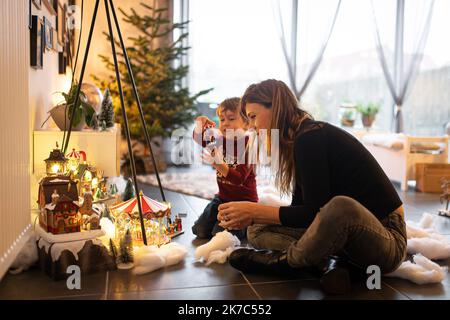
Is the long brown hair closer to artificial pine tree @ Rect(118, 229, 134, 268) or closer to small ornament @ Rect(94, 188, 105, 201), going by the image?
artificial pine tree @ Rect(118, 229, 134, 268)

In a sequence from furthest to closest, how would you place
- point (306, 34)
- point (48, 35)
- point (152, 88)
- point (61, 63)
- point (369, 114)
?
point (306, 34) → point (369, 114) → point (152, 88) → point (61, 63) → point (48, 35)

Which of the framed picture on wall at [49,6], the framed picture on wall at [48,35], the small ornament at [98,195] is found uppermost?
the framed picture on wall at [49,6]

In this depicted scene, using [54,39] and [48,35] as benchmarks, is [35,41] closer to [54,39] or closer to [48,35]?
[48,35]

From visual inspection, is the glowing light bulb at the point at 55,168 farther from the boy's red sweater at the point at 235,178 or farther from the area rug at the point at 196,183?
the area rug at the point at 196,183

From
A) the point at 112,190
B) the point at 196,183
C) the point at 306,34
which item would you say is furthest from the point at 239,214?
the point at 306,34

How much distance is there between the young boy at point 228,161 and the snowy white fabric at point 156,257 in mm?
402

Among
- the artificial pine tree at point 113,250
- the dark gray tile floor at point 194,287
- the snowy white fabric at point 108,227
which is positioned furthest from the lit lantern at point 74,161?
the dark gray tile floor at point 194,287

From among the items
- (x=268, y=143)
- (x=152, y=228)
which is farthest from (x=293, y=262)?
(x=152, y=228)

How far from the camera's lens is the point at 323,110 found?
631cm

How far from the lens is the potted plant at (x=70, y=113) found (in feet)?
9.06

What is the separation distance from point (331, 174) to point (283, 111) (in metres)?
0.29

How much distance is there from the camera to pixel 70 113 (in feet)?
9.03

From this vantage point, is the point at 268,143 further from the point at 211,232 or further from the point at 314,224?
the point at 211,232
